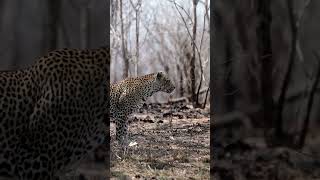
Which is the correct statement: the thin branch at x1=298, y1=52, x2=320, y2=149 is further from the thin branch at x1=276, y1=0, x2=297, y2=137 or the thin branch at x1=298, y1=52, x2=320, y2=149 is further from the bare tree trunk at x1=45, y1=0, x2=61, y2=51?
the bare tree trunk at x1=45, y1=0, x2=61, y2=51

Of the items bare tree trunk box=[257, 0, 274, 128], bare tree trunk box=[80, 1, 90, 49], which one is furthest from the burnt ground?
bare tree trunk box=[80, 1, 90, 49]

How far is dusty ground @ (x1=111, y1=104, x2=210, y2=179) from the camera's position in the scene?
347cm

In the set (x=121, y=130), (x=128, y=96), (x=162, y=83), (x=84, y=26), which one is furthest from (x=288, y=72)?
(x=162, y=83)

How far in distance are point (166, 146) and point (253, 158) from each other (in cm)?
227

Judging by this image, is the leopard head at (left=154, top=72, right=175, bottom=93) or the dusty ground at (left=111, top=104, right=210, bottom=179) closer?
the dusty ground at (left=111, top=104, right=210, bottom=179)

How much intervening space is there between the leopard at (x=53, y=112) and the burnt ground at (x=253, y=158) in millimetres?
602

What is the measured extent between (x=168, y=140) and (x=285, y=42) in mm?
2731

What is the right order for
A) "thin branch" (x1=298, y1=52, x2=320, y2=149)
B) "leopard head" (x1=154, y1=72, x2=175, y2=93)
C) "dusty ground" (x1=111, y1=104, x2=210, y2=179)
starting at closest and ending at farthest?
"thin branch" (x1=298, y1=52, x2=320, y2=149) → "dusty ground" (x1=111, y1=104, x2=210, y2=179) → "leopard head" (x1=154, y1=72, x2=175, y2=93)

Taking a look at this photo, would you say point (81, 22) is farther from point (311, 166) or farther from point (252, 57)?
point (311, 166)

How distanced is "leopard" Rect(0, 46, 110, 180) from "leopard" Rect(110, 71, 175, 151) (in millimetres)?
1983

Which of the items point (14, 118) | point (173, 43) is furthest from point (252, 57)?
point (173, 43)

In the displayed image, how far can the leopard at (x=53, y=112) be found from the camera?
7.46 feet

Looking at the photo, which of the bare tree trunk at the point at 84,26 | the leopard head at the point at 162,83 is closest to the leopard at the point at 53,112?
the bare tree trunk at the point at 84,26

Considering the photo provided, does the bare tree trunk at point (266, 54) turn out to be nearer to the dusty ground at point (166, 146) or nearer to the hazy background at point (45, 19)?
the hazy background at point (45, 19)
